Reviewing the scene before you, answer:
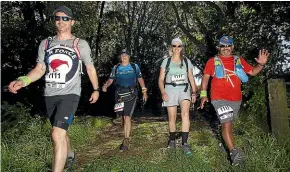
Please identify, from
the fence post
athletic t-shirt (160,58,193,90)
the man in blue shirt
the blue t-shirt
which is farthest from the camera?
the blue t-shirt

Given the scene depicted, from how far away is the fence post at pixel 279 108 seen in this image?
6.25 m

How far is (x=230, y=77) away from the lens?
5.66m

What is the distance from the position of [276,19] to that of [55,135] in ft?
26.4

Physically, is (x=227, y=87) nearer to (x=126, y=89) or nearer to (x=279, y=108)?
(x=279, y=108)

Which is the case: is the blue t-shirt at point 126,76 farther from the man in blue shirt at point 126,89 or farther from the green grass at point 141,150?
the green grass at point 141,150

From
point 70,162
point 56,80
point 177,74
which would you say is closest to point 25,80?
point 56,80

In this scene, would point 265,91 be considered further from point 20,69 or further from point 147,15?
point 147,15

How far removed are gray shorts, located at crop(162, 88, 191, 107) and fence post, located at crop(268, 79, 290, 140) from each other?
1.34 meters

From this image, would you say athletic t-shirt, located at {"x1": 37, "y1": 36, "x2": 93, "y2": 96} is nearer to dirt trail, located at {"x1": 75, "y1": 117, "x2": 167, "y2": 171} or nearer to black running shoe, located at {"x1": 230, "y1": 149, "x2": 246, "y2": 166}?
dirt trail, located at {"x1": 75, "y1": 117, "x2": 167, "y2": 171}

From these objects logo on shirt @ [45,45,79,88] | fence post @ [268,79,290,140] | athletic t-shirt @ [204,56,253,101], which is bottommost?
fence post @ [268,79,290,140]

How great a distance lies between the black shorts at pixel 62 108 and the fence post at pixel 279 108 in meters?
3.25

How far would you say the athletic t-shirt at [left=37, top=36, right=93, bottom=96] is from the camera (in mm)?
4715

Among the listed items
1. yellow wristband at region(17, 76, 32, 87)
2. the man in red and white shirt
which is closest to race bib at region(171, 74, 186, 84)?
the man in red and white shirt

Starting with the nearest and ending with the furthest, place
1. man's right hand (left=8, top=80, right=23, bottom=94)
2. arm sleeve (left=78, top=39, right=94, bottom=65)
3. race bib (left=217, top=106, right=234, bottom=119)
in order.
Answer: man's right hand (left=8, top=80, right=23, bottom=94) < arm sleeve (left=78, top=39, right=94, bottom=65) < race bib (left=217, top=106, right=234, bottom=119)
